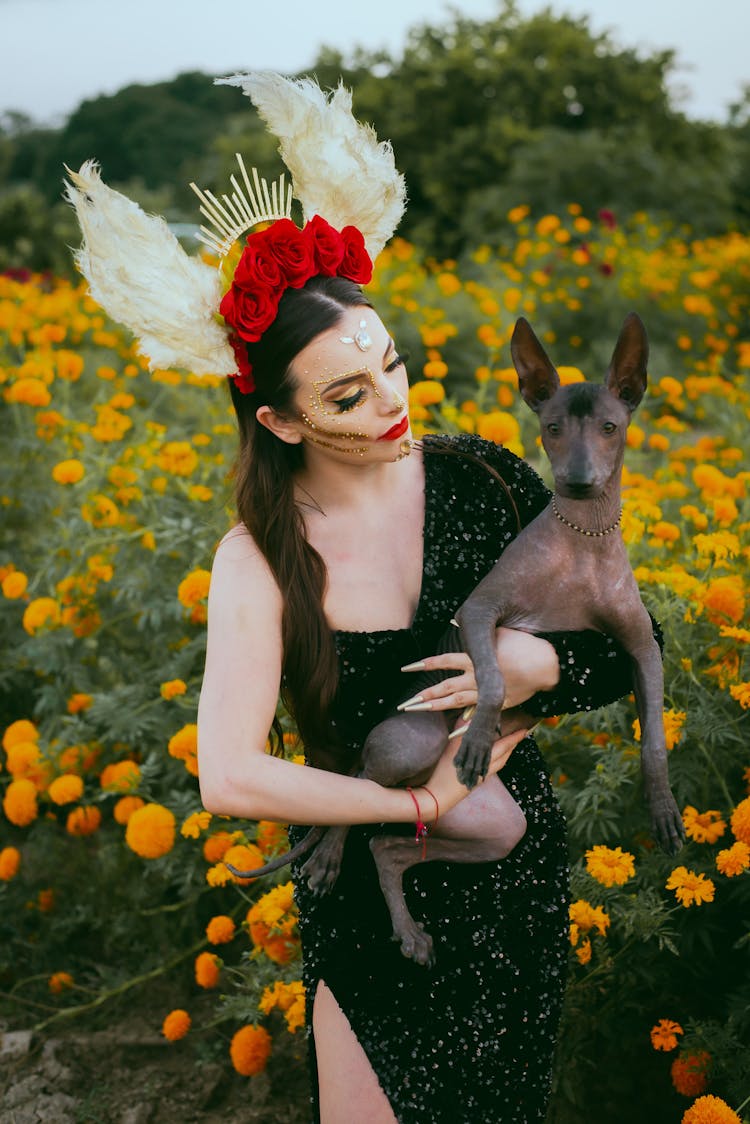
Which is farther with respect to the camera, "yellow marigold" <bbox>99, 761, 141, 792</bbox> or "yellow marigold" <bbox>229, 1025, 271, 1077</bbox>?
"yellow marigold" <bbox>99, 761, 141, 792</bbox>

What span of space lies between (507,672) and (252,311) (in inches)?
32.3

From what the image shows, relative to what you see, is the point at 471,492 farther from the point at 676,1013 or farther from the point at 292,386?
the point at 676,1013

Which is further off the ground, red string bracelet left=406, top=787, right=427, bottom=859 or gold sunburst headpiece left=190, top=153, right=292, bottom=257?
gold sunburst headpiece left=190, top=153, right=292, bottom=257

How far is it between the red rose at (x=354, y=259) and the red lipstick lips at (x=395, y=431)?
32 centimetres

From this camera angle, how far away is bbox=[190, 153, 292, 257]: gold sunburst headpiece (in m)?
2.15

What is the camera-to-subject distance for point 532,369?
1.85 metres

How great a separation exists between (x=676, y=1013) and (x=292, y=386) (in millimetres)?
1756

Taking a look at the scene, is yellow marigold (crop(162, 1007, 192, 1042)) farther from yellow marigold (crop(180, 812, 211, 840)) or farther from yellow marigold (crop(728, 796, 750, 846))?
yellow marigold (crop(728, 796, 750, 846))

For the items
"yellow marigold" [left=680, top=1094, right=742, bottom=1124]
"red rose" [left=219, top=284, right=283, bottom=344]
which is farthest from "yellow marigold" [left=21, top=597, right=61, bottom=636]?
"yellow marigold" [left=680, top=1094, right=742, bottom=1124]

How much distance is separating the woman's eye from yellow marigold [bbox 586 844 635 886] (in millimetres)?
1068

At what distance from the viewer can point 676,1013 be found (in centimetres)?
252

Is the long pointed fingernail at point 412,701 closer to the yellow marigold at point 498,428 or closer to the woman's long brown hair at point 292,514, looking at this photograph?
the woman's long brown hair at point 292,514

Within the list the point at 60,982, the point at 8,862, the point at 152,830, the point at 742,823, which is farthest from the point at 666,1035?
the point at 8,862

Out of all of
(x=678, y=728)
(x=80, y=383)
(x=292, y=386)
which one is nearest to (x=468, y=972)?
(x=678, y=728)
